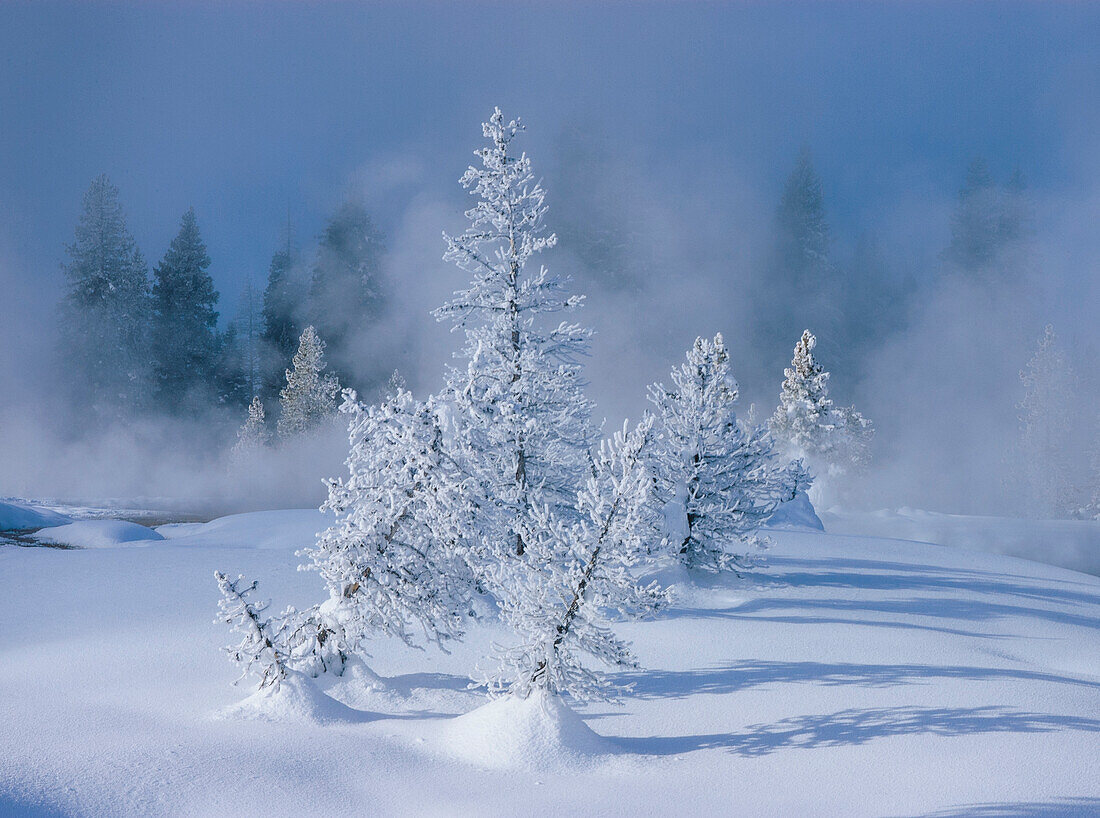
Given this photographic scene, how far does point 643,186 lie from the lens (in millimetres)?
56312

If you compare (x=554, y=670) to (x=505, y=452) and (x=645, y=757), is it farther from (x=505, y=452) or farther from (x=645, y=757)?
(x=505, y=452)

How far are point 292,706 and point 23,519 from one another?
22.0 metres

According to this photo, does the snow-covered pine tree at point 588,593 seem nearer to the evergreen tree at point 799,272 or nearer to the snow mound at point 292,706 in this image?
the snow mound at point 292,706

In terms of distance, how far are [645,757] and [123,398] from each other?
138ft

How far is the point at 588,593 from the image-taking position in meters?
7.17

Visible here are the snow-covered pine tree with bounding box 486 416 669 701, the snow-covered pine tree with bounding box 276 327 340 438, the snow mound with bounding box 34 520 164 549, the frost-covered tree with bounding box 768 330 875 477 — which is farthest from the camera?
the snow-covered pine tree with bounding box 276 327 340 438

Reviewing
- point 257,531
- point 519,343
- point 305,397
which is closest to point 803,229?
point 305,397

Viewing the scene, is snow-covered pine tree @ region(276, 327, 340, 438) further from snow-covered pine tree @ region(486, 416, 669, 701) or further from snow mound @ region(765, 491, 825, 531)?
snow-covered pine tree @ region(486, 416, 669, 701)

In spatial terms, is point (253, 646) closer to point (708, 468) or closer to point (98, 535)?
point (708, 468)

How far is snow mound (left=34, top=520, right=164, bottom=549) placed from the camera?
20.1 meters

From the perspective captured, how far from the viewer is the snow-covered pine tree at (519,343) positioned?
41.4 feet

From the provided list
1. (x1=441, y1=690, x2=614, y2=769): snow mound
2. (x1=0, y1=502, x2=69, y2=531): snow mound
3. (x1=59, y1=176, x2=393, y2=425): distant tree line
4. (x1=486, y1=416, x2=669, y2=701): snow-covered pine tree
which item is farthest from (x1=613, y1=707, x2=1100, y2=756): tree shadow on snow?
(x1=59, y1=176, x2=393, y2=425): distant tree line

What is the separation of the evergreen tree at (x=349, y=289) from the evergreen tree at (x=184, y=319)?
6675 millimetres

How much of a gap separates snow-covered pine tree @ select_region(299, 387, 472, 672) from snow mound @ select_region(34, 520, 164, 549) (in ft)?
44.6
